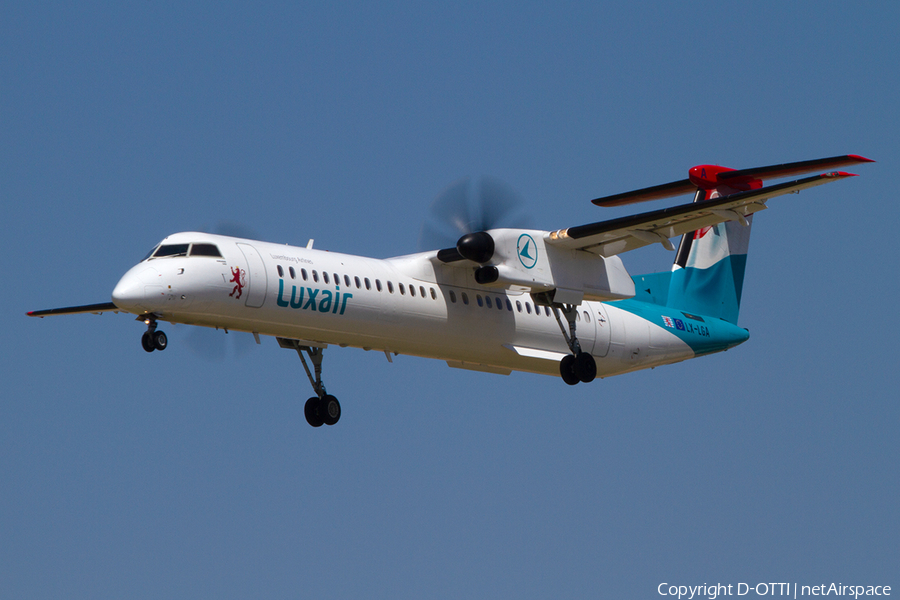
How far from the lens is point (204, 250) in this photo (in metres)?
17.5

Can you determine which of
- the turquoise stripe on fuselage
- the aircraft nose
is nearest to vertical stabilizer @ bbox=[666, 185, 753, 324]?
the turquoise stripe on fuselage

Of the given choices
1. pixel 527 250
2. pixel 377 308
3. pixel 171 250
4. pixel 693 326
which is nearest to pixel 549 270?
pixel 527 250

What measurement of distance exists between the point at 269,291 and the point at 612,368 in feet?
27.5

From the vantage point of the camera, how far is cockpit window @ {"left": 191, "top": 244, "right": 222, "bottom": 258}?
17438mm

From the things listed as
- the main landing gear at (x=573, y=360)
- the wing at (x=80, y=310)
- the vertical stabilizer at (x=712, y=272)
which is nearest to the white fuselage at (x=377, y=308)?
the main landing gear at (x=573, y=360)

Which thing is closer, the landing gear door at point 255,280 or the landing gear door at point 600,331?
the landing gear door at point 255,280

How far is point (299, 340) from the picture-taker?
1994 cm

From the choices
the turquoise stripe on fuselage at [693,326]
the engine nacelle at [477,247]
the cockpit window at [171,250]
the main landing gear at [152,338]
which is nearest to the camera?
the main landing gear at [152,338]

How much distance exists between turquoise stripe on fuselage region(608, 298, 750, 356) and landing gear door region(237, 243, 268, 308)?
8.78 meters

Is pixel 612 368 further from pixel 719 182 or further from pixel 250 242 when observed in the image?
pixel 250 242

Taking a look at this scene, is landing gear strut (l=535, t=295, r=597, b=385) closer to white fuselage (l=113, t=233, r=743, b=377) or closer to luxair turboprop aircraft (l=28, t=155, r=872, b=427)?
luxair turboprop aircraft (l=28, t=155, r=872, b=427)

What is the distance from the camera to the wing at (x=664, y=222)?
18969 mm

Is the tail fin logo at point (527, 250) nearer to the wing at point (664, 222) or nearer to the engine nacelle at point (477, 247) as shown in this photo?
the wing at point (664, 222)

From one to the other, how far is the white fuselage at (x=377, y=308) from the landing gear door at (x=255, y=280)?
2 centimetres
